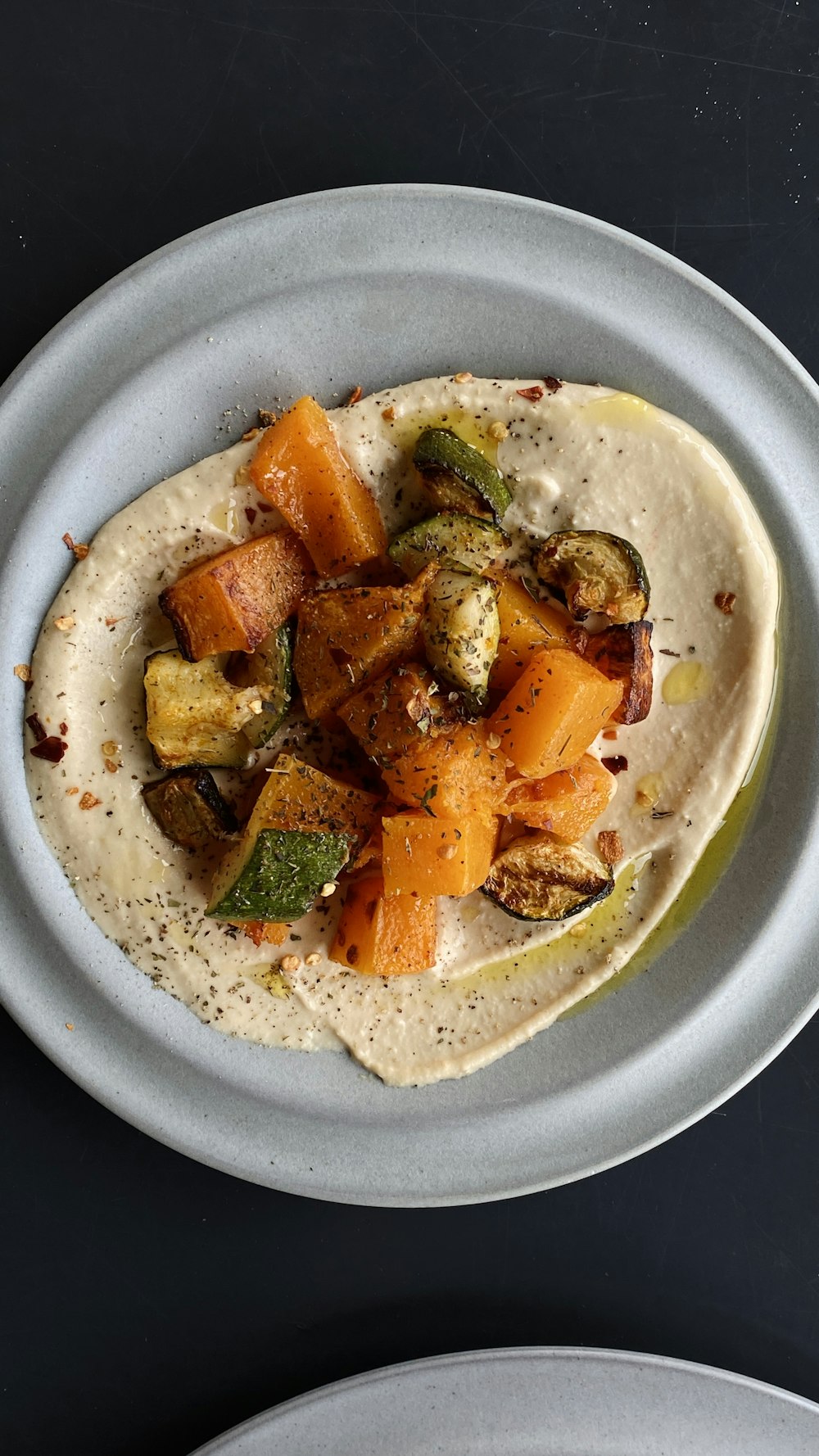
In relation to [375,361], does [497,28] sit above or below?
above

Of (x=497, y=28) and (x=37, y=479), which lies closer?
(x=37, y=479)

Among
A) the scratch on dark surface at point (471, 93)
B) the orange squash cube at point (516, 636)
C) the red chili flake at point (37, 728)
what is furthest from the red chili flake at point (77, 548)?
the scratch on dark surface at point (471, 93)

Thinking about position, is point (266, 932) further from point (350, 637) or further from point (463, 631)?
point (463, 631)

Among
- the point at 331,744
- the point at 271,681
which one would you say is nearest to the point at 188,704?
the point at 271,681

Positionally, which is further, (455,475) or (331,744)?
(331,744)

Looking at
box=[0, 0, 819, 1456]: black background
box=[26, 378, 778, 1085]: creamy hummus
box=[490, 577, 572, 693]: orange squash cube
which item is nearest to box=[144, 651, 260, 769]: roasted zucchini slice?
box=[26, 378, 778, 1085]: creamy hummus

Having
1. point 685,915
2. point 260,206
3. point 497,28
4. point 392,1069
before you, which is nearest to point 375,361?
point 260,206

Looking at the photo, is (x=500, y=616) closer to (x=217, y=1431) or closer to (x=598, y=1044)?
(x=598, y=1044)
